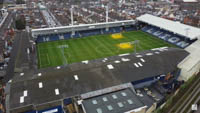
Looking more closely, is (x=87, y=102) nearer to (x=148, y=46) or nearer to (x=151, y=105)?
(x=151, y=105)

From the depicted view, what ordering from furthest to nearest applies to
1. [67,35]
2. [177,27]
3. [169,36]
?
1. [67,35]
2. [169,36]
3. [177,27]

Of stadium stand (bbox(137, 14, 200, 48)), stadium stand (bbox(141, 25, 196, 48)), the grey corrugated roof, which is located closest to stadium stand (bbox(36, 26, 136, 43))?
stadium stand (bbox(141, 25, 196, 48))

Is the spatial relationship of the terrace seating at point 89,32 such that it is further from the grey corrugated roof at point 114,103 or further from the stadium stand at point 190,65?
the grey corrugated roof at point 114,103

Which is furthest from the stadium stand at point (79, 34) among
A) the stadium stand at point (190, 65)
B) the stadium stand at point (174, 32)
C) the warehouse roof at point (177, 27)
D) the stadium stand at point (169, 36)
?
the stadium stand at point (190, 65)

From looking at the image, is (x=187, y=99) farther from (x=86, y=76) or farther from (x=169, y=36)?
(x=169, y=36)

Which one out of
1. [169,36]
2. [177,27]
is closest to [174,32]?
[177,27]

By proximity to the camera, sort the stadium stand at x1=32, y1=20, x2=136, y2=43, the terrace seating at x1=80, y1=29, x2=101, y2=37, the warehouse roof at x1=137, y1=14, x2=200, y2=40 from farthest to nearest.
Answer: the terrace seating at x1=80, y1=29, x2=101, y2=37
the stadium stand at x1=32, y1=20, x2=136, y2=43
the warehouse roof at x1=137, y1=14, x2=200, y2=40

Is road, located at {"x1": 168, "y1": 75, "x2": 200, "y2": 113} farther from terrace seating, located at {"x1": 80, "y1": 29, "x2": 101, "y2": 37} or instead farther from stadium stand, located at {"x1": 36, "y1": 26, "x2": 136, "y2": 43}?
terrace seating, located at {"x1": 80, "y1": 29, "x2": 101, "y2": 37}
